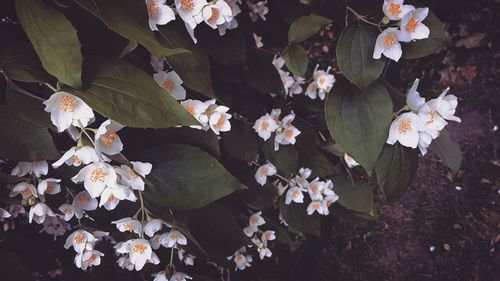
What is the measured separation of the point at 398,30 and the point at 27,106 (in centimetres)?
63

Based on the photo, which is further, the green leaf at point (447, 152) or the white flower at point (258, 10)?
the white flower at point (258, 10)

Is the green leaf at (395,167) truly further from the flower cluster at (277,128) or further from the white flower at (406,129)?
the flower cluster at (277,128)

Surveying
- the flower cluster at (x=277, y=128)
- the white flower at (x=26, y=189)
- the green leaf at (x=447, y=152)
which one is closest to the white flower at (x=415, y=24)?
the green leaf at (x=447, y=152)

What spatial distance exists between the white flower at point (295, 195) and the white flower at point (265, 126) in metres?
0.21

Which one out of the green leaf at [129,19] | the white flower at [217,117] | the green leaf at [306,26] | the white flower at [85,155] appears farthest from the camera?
the green leaf at [306,26]

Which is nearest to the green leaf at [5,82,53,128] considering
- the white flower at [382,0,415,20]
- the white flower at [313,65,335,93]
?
the white flower at [382,0,415,20]

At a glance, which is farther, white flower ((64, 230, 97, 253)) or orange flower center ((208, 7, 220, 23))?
white flower ((64, 230, 97, 253))

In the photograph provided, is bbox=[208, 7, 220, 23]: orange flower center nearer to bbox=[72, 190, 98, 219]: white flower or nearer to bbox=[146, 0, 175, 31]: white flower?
bbox=[146, 0, 175, 31]: white flower

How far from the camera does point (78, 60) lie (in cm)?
66

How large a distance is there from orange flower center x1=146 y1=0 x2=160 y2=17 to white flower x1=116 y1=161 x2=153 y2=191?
25cm

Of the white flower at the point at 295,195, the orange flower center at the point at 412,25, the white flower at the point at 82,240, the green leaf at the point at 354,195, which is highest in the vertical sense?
the orange flower center at the point at 412,25

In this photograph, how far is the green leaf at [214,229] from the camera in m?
1.19

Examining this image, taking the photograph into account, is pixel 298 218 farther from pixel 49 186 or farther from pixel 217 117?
pixel 49 186

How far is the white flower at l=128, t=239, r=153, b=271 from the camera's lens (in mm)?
956
